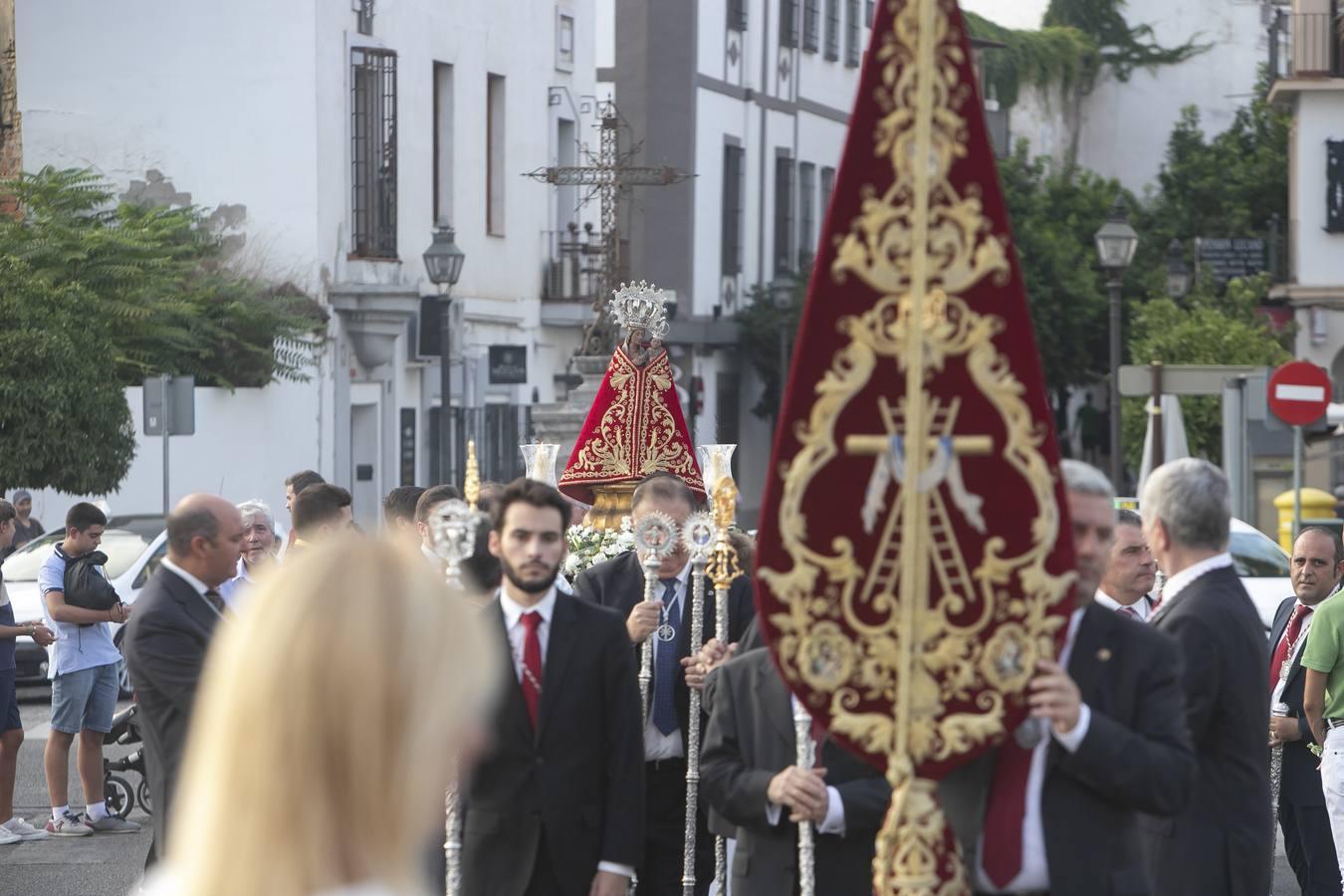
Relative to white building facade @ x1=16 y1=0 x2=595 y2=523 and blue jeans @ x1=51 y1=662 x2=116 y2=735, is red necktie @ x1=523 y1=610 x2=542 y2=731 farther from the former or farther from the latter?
white building facade @ x1=16 y1=0 x2=595 y2=523

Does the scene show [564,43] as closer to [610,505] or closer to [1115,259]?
[1115,259]

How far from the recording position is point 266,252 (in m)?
29.4

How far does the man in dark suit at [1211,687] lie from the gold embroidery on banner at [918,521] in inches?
44.6

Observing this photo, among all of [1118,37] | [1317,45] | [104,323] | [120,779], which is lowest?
[120,779]

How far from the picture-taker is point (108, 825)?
40.4 feet

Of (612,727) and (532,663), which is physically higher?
(532,663)

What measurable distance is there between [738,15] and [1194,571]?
3948cm

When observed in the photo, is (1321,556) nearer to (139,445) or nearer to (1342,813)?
(1342,813)

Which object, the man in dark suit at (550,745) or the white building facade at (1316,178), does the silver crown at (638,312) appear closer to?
the man in dark suit at (550,745)

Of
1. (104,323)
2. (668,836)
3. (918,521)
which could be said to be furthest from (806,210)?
(918,521)

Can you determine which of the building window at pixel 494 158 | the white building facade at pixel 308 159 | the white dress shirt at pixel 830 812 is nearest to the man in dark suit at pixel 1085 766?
the white dress shirt at pixel 830 812

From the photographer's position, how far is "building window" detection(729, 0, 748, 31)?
43.9m

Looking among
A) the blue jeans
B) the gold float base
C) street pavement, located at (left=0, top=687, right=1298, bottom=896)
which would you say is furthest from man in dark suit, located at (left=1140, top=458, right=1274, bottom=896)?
the blue jeans

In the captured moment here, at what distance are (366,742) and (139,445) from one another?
2342cm
